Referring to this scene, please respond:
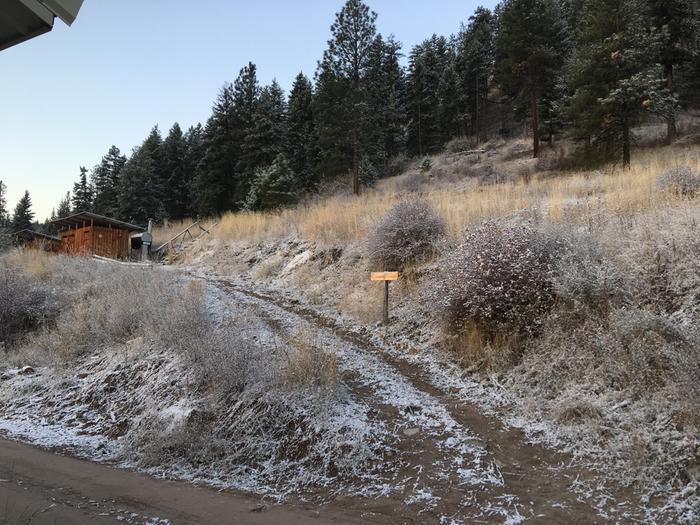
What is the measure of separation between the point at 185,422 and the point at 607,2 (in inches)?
994

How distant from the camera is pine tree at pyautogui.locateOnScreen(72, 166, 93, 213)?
63250mm

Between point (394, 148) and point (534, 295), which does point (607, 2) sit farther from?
point (394, 148)

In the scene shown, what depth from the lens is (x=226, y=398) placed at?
5641 mm

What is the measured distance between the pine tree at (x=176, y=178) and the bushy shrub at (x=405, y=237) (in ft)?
140

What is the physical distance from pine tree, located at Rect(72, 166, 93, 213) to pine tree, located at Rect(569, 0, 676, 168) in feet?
202

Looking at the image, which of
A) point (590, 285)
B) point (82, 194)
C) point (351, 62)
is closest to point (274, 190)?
point (351, 62)

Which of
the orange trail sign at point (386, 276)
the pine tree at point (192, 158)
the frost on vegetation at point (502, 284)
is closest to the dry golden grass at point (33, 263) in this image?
the orange trail sign at point (386, 276)

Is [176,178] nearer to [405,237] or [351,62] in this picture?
[351,62]

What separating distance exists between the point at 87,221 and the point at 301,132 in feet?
71.7

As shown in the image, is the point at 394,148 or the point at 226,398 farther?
the point at 394,148

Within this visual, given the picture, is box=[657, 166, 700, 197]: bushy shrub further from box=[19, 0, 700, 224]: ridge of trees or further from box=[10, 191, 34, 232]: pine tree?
box=[10, 191, 34, 232]: pine tree

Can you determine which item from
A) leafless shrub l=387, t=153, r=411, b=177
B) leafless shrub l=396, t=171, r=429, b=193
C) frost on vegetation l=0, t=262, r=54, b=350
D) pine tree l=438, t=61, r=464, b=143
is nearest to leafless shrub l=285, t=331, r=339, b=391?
frost on vegetation l=0, t=262, r=54, b=350

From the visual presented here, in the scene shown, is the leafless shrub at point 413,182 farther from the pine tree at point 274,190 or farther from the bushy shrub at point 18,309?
Result: the bushy shrub at point 18,309

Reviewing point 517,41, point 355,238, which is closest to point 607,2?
point 517,41
